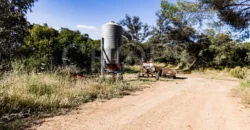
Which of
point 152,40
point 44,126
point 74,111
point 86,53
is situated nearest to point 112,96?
point 74,111

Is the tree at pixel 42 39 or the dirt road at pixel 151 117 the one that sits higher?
the tree at pixel 42 39

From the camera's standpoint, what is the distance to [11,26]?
437 inches

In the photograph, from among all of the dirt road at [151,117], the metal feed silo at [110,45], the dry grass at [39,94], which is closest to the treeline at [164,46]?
the metal feed silo at [110,45]

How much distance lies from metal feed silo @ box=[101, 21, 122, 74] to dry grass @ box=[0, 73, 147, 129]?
2990mm

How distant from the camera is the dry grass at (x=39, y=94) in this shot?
13.3ft

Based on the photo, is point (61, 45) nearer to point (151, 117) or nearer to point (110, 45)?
point (110, 45)

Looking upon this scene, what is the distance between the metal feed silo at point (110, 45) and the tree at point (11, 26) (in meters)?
4.68

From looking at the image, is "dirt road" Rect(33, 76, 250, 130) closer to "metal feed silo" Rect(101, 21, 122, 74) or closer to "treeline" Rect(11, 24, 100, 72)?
"metal feed silo" Rect(101, 21, 122, 74)

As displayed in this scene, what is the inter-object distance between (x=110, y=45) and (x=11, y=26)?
613 cm

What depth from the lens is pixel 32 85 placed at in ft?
17.2

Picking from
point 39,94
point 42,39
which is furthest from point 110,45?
point 42,39

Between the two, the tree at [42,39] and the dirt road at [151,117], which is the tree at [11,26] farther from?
the dirt road at [151,117]

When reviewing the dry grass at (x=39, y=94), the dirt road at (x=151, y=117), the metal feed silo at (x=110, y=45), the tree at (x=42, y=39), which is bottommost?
the dirt road at (x=151, y=117)

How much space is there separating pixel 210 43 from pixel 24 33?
18474mm
